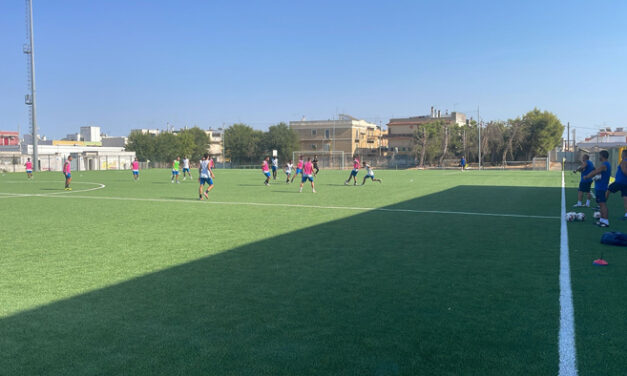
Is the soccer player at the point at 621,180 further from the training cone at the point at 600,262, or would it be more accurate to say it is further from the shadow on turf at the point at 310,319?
the training cone at the point at 600,262

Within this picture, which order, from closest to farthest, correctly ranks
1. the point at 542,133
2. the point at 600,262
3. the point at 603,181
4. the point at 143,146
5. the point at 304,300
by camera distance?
the point at 304,300, the point at 600,262, the point at 603,181, the point at 542,133, the point at 143,146

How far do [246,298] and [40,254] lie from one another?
4688mm

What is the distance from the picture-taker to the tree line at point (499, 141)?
247 feet

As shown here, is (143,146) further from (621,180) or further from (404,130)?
(621,180)

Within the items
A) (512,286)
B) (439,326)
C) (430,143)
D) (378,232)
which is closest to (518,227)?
(378,232)

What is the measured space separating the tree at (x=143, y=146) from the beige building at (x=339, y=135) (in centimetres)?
3001

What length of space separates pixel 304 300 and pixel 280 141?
297ft

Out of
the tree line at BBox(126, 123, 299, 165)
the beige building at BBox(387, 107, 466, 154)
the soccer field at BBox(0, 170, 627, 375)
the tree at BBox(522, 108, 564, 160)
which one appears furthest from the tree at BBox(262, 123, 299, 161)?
the soccer field at BBox(0, 170, 627, 375)

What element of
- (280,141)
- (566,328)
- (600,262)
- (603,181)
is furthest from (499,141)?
(566,328)

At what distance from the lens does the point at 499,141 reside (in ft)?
250

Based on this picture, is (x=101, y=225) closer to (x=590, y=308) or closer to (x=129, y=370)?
(x=129, y=370)

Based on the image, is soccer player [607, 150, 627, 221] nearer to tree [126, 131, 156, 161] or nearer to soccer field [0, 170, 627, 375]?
soccer field [0, 170, 627, 375]

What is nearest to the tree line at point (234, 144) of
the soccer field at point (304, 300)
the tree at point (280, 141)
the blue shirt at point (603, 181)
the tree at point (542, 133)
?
the tree at point (280, 141)

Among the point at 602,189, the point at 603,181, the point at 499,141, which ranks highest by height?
the point at 499,141
